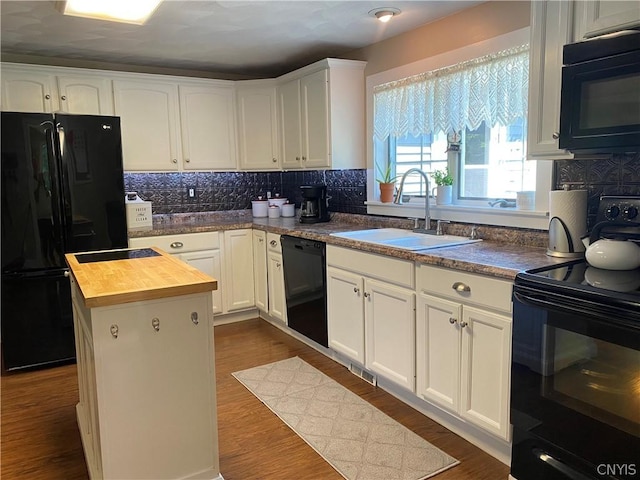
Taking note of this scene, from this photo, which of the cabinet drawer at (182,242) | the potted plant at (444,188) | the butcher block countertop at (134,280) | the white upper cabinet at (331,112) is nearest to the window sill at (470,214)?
the potted plant at (444,188)

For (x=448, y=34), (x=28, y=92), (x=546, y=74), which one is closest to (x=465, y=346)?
(x=546, y=74)

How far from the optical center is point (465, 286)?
221cm

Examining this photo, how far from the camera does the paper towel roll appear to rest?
7.14 feet

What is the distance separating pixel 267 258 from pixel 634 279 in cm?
282

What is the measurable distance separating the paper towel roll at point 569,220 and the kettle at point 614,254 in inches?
8.8

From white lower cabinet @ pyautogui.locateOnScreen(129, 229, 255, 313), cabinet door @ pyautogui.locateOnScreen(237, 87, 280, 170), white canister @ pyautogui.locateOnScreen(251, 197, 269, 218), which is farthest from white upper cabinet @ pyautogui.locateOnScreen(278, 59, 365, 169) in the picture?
white lower cabinet @ pyautogui.locateOnScreen(129, 229, 255, 313)

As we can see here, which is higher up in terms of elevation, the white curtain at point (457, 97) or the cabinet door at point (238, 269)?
the white curtain at point (457, 97)

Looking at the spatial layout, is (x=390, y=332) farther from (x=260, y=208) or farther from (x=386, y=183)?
(x=260, y=208)

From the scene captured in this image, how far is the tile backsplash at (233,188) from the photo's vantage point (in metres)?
4.15

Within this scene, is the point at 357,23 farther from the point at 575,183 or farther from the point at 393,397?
the point at 393,397

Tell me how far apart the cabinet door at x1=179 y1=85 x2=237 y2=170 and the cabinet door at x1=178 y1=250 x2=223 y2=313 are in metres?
0.84

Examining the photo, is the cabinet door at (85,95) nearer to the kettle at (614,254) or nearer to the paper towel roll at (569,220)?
the paper towel roll at (569,220)

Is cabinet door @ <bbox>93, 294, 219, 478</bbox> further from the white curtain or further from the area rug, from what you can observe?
the white curtain

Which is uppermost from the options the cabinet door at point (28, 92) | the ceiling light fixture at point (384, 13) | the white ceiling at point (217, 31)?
the white ceiling at point (217, 31)
